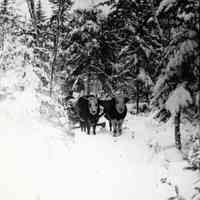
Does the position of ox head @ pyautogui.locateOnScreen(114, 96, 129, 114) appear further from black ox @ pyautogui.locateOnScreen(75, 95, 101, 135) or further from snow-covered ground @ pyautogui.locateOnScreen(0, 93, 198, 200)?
snow-covered ground @ pyautogui.locateOnScreen(0, 93, 198, 200)

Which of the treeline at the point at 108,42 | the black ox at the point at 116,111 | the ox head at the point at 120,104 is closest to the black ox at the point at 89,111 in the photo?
the black ox at the point at 116,111

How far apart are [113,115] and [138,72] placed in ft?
36.2

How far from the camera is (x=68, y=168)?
8.88 meters

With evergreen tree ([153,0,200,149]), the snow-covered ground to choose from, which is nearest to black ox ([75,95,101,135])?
the snow-covered ground

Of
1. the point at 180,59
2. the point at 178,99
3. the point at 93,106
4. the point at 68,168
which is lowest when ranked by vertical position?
the point at 68,168

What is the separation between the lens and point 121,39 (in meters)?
26.1

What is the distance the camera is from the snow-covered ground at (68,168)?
7426 millimetres

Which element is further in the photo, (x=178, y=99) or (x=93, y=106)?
(x=93, y=106)

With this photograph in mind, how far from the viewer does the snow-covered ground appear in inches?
292

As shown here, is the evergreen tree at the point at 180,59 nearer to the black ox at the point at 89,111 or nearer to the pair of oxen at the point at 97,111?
the pair of oxen at the point at 97,111

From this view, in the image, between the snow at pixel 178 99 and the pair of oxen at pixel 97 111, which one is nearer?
the snow at pixel 178 99

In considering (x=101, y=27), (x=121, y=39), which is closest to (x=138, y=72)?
(x=121, y=39)

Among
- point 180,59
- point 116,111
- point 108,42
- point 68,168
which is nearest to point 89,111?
point 116,111

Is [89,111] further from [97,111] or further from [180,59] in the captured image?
[180,59]
